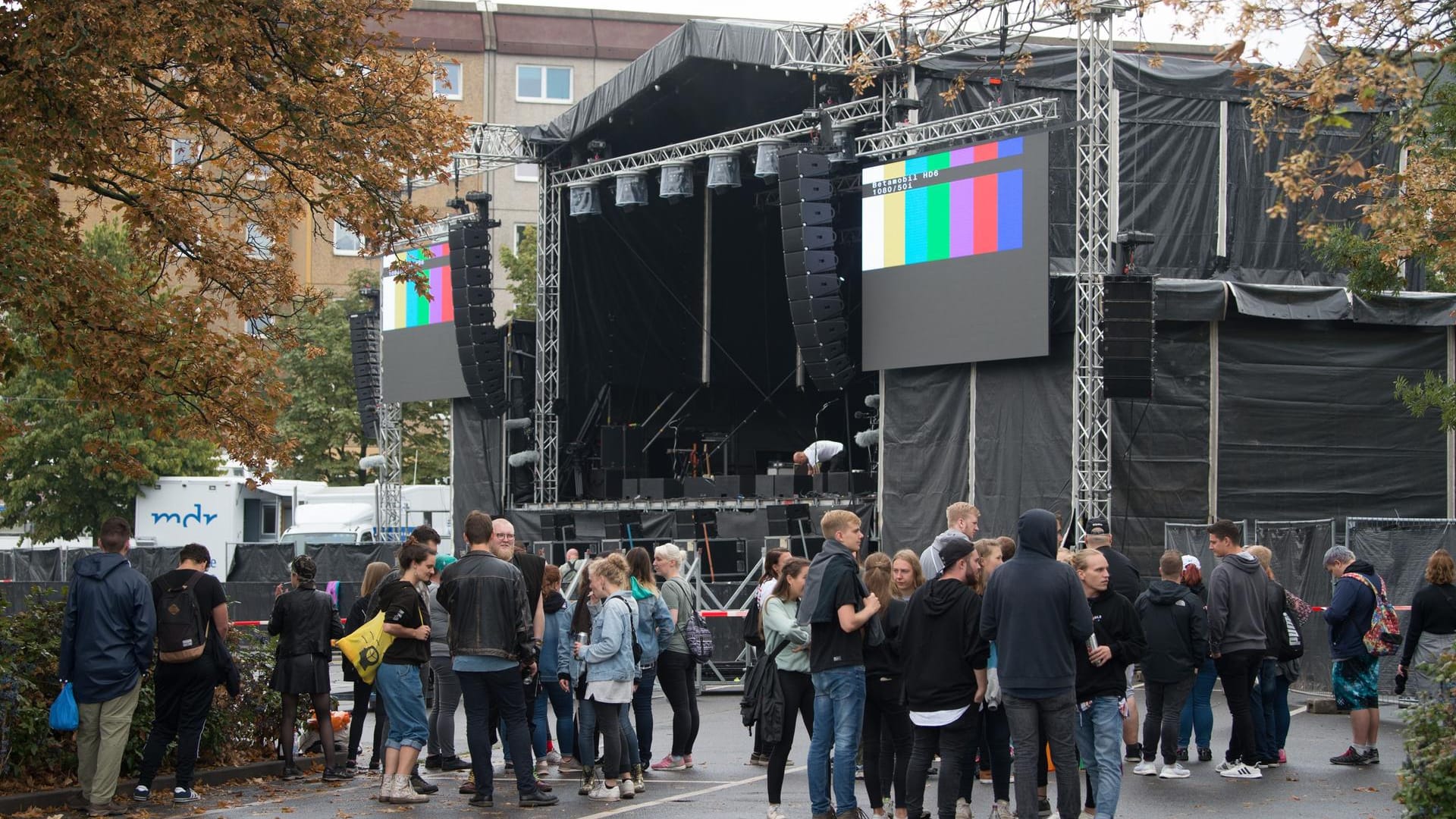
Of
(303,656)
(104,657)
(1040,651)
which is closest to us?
(1040,651)

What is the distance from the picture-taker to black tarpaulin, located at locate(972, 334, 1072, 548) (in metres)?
22.1

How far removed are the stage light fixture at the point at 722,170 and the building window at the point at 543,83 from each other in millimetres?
28790

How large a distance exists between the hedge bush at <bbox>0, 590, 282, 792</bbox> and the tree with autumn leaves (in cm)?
176

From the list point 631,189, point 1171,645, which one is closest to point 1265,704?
point 1171,645

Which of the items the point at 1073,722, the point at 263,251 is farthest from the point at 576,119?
the point at 1073,722

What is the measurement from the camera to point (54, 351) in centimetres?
1175

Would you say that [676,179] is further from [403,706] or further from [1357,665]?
[403,706]

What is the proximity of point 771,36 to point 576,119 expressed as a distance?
5.87 meters

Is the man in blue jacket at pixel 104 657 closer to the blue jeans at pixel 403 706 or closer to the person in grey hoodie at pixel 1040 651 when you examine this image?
the blue jeans at pixel 403 706

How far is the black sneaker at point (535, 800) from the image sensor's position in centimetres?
1006

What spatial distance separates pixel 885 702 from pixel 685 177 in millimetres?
19155

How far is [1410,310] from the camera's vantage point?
2336 cm

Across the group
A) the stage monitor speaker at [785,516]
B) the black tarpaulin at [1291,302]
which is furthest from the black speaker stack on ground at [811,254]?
the black tarpaulin at [1291,302]

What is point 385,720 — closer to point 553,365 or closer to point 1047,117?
point 1047,117
